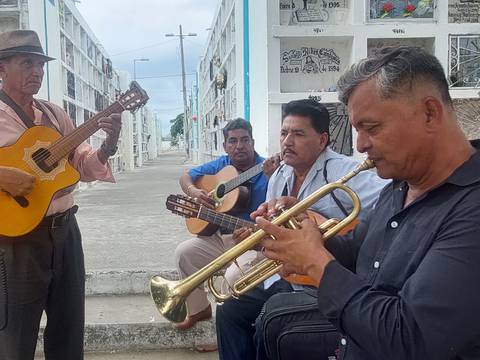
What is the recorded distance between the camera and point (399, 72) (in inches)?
48.7

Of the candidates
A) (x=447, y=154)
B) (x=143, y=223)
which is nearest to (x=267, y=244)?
(x=447, y=154)

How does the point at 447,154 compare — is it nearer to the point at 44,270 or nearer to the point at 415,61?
the point at 415,61

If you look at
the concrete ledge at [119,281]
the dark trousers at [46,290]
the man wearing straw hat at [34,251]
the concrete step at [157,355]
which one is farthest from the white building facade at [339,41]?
the dark trousers at [46,290]

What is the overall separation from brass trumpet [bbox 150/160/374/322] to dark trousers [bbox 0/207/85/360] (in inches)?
25.4

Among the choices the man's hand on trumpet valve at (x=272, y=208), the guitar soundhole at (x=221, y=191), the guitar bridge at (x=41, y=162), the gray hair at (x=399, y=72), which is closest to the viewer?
the gray hair at (x=399, y=72)

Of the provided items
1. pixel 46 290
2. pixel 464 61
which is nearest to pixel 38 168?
pixel 46 290

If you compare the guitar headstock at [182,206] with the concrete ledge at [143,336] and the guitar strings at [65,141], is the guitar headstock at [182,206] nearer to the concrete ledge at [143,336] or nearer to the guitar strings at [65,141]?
the guitar strings at [65,141]

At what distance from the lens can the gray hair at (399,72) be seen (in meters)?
1.23

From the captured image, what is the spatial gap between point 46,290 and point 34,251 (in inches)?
8.5

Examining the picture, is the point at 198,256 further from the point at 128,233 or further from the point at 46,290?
the point at 128,233

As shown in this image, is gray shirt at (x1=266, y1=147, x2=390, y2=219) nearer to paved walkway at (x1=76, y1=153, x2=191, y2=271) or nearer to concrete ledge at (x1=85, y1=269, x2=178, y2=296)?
concrete ledge at (x1=85, y1=269, x2=178, y2=296)

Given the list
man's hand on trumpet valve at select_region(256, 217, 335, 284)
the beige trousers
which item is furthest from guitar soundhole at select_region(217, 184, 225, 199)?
man's hand on trumpet valve at select_region(256, 217, 335, 284)

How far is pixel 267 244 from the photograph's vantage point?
1426 mm

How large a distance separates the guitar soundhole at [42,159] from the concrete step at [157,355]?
5.05 feet
